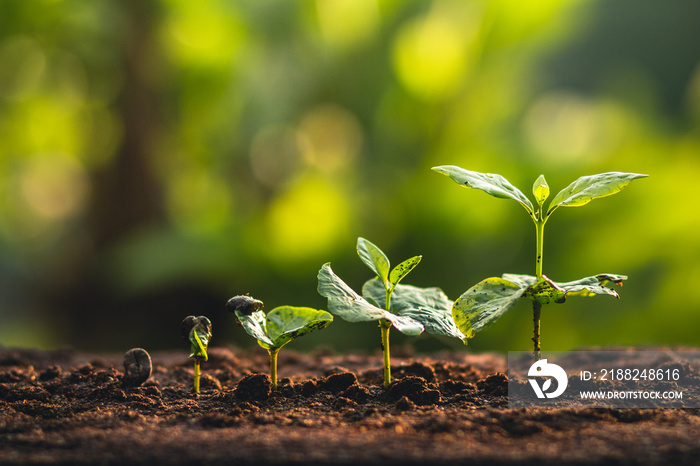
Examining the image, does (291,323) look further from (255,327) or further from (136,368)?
(136,368)

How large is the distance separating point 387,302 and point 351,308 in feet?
0.32

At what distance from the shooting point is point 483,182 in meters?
0.72

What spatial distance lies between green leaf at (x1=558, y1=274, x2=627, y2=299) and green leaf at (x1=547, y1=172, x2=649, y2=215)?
0.32ft

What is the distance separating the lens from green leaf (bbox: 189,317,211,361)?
761mm

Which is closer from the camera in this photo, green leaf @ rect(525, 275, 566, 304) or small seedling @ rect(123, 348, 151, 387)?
green leaf @ rect(525, 275, 566, 304)

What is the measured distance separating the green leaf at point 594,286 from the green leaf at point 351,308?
19cm

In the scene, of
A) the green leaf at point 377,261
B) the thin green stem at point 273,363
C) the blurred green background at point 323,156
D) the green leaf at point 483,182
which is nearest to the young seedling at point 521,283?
the green leaf at point 483,182

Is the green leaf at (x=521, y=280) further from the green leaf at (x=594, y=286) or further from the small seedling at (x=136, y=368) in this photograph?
the small seedling at (x=136, y=368)

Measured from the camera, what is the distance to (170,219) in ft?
11.1

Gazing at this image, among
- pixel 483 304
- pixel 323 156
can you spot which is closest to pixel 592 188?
Answer: pixel 483 304

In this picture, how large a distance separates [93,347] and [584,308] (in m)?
2.55

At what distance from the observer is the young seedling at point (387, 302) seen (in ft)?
2.22

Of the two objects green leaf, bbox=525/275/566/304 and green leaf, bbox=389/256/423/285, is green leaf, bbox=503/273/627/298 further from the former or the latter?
green leaf, bbox=389/256/423/285

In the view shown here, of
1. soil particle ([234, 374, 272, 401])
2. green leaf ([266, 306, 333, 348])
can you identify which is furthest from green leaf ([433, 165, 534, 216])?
soil particle ([234, 374, 272, 401])
